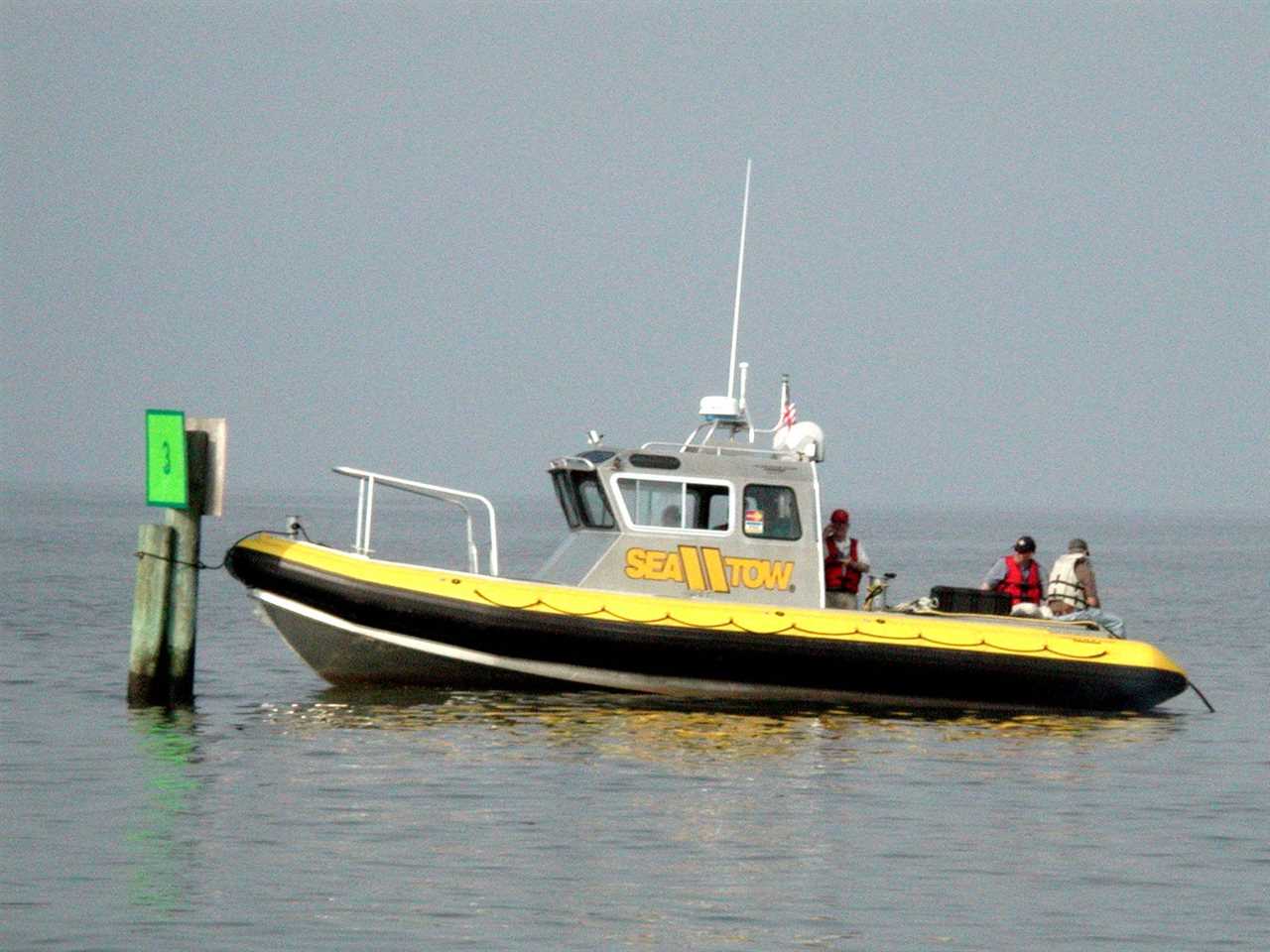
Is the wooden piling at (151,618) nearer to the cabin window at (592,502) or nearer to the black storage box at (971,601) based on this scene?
the cabin window at (592,502)

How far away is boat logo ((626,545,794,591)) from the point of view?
18.3 metres

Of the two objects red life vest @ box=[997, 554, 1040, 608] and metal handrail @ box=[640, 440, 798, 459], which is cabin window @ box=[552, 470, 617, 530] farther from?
red life vest @ box=[997, 554, 1040, 608]

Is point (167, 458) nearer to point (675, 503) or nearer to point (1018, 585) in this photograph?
point (675, 503)

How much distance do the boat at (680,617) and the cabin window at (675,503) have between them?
0.01 meters

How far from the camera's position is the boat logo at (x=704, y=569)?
18.3m

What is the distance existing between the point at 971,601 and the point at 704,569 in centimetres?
261

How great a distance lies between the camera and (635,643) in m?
17.8

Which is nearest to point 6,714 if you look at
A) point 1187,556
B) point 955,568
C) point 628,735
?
point 628,735

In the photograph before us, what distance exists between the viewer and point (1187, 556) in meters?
78.4

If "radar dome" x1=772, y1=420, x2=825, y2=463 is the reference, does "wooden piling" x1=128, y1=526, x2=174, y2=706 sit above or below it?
below

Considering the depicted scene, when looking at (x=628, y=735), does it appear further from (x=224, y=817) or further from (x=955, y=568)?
(x=955, y=568)

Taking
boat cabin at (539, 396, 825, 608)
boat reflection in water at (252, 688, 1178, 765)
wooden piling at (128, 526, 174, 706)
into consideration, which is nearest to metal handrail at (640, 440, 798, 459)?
boat cabin at (539, 396, 825, 608)

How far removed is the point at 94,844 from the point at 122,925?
1918 millimetres

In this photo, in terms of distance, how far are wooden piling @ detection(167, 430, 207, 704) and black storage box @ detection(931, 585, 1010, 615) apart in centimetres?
672
